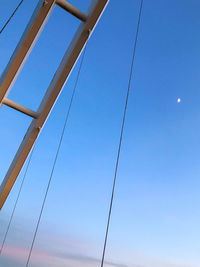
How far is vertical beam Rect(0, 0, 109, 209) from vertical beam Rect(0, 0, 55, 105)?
597 millimetres

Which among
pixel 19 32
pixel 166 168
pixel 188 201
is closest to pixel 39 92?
pixel 19 32

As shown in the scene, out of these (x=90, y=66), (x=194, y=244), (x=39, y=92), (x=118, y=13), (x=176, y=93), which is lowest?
(x=194, y=244)

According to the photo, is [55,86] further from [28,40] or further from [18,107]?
[28,40]

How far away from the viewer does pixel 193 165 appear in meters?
8.21

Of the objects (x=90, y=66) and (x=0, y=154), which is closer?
(x=0, y=154)

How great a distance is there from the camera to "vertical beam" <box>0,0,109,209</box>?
411cm

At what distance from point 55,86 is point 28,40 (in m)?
1.04

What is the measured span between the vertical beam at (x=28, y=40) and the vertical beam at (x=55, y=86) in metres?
0.60

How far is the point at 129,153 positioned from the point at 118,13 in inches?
161

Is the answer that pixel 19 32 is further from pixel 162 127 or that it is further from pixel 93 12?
pixel 162 127

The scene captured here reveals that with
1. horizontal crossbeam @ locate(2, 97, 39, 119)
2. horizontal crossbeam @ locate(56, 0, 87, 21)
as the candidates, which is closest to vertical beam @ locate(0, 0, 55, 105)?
horizontal crossbeam @ locate(56, 0, 87, 21)

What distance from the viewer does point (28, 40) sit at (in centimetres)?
402

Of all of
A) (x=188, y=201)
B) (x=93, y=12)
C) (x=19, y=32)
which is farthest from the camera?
(x=188, y=201)

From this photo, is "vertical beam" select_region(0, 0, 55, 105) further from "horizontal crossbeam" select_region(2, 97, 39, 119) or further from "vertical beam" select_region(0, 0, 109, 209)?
"vertical beam" select_region(0, 0, 109, 209)
